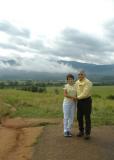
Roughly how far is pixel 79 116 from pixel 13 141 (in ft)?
7.79

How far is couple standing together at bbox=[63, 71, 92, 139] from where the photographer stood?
12922 millimetres

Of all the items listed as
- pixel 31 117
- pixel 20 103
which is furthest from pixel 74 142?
pixel 20 103

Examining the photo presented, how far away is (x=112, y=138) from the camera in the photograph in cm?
1362

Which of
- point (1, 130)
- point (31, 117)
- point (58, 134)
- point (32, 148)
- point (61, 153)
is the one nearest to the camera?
point (61, 153)

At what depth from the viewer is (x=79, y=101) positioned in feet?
42.9

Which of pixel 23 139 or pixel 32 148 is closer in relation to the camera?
pixel 32 148

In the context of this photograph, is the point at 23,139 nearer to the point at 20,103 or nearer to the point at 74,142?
the point at 74,142

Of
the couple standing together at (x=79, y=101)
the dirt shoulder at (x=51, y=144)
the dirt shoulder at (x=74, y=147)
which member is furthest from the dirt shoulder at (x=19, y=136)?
the couple standing together at (x=79, y=101)

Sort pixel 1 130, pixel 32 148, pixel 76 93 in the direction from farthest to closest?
pixel 1 130 → pixel 76 93 → pixel 32 148

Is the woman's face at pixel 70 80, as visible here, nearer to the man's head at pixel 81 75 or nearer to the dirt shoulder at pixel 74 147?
the man's head at pixel 81 75

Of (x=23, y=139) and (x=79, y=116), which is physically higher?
(x=79, y=116)

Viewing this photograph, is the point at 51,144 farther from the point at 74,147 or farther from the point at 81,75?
the point at 81,75

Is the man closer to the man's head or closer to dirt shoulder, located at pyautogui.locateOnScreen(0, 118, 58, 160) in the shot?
the man's head

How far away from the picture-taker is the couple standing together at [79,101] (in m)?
12.9
